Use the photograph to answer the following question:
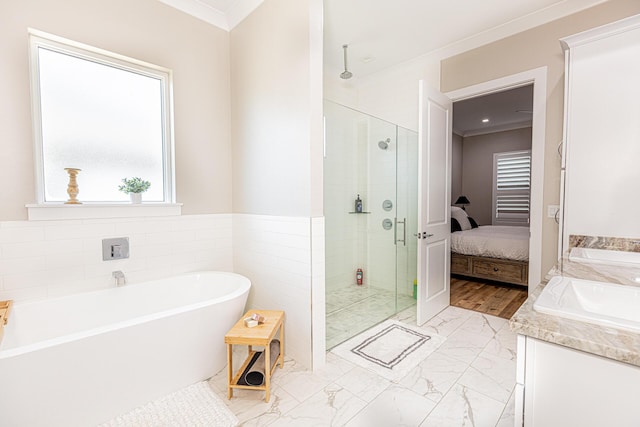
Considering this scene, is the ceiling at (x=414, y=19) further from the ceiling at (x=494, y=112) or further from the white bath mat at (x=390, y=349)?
the white bath mat at (x=390, y=349)

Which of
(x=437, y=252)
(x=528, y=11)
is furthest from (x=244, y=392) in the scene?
(x=528, y=11)

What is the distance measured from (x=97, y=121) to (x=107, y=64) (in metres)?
0.45

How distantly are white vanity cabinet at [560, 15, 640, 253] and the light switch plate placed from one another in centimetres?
329

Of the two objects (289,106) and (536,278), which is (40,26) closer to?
(289,106)

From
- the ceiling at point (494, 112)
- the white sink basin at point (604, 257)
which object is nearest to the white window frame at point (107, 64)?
the white sink basin at point (604, 257)

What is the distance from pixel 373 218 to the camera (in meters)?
3.34

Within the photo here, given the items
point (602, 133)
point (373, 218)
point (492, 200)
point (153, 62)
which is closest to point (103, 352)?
point (153, 62)

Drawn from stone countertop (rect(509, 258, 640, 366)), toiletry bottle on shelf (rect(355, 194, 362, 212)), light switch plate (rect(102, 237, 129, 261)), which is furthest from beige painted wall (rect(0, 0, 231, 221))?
stone countertop (rect(509, 258, 640, 366))

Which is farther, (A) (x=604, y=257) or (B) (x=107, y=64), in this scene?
(B) (x=107, y=64)

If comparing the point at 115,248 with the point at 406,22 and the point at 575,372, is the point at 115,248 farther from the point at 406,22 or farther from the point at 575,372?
the point at 406,22

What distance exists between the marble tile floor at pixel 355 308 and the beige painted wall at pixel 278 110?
116 centimetres

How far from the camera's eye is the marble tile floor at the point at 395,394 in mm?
1590

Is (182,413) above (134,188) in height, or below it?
below

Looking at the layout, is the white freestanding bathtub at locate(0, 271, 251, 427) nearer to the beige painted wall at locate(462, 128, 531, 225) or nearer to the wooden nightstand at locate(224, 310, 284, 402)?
the wooden nightstand at locate(224, 310, 284, 402)
